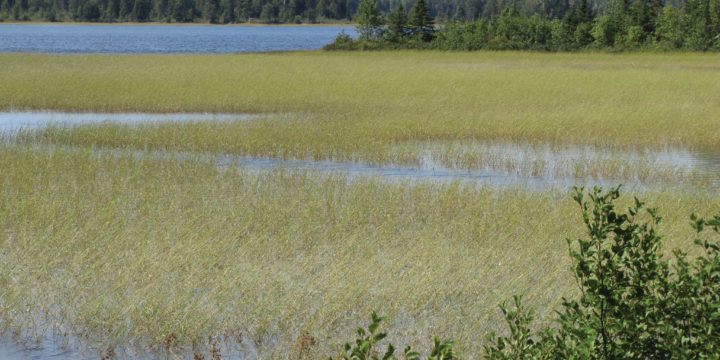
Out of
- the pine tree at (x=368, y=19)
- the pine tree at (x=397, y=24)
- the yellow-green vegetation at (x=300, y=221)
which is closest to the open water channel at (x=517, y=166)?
the yellow-green vegetation at (x=300, y=221)

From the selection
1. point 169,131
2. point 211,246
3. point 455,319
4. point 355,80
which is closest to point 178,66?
point 355,80

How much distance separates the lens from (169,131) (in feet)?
67.0

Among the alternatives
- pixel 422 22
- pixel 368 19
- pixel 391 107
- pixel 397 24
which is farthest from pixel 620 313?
pixel 368 19

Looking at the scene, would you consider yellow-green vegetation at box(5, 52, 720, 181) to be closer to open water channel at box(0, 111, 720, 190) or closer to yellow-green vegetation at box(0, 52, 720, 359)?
yellow-green vegetation at box(0, 52, 720, 359)

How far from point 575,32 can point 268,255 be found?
68026mm

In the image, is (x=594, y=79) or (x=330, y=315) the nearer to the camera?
(x=330, y=315)

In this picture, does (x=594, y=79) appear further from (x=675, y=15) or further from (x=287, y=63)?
(x=675, y=15)

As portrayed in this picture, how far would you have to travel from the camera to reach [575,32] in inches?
2904

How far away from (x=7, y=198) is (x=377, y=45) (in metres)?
65.7

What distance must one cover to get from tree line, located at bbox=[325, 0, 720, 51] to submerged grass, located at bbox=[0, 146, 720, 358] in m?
58.0

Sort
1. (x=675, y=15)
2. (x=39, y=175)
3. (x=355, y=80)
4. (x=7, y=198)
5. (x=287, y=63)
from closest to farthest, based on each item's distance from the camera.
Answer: (x=7, y=198) < (x=39, y=175) < (x=355, y=80) < (x=287, y=63) < (x=675, y=15)

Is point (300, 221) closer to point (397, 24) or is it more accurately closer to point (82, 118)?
point (82, 118)

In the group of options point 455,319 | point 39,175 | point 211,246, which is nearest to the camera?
point 455,319

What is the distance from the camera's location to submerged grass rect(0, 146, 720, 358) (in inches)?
301
